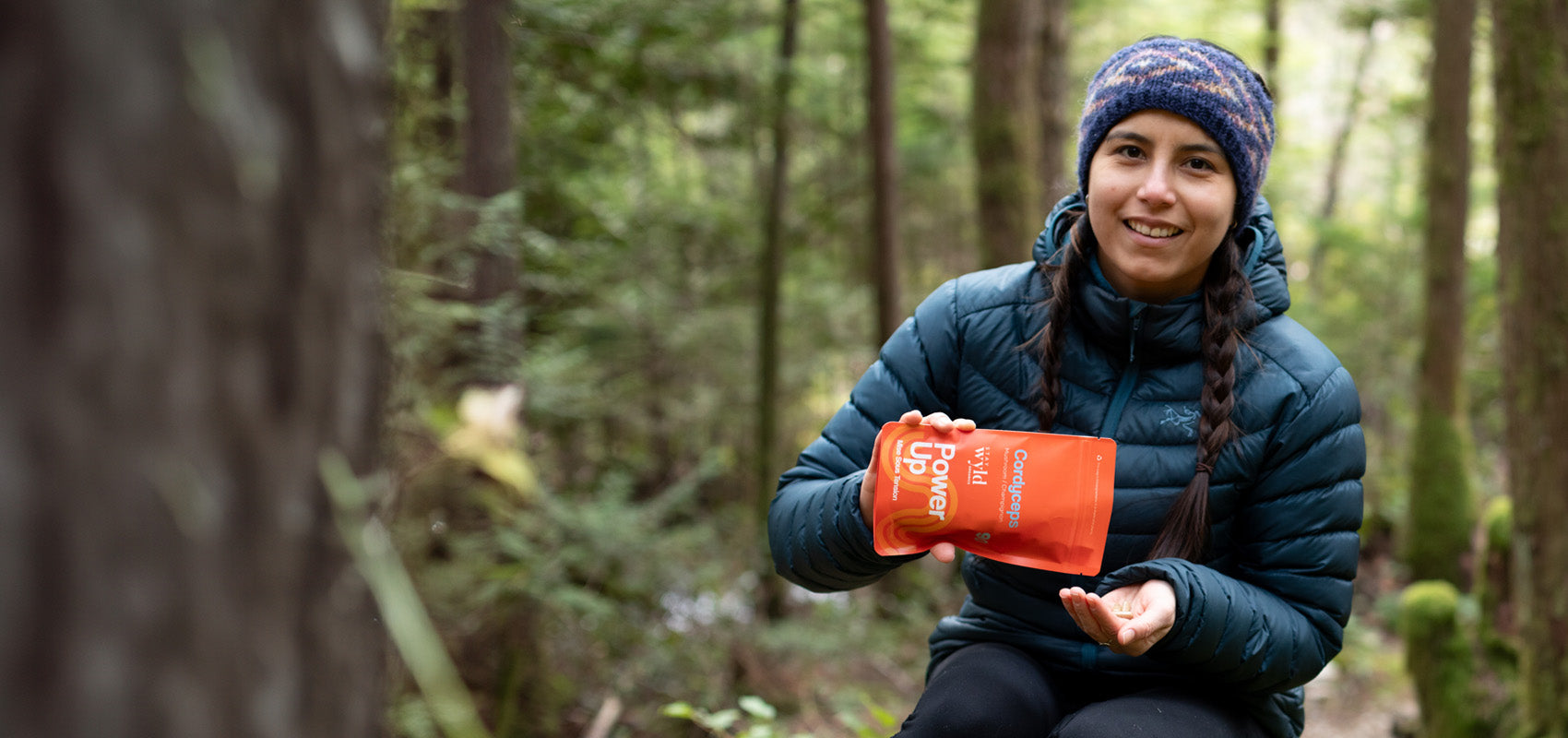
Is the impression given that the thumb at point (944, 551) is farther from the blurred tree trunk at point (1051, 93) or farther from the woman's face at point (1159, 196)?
the blurred tree trunk at point (1051, 93)

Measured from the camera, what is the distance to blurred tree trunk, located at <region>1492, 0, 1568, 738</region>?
4.17 metres

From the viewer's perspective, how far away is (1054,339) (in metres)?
2.15

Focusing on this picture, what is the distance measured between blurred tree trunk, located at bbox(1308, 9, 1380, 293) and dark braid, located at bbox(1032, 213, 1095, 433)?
12886mm

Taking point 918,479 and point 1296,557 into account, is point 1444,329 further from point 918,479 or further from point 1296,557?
point 918,479

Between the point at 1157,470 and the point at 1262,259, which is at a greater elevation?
the point at 1262,259

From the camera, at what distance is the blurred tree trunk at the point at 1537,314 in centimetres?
417

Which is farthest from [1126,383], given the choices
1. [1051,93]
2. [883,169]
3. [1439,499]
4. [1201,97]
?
[1439,499]

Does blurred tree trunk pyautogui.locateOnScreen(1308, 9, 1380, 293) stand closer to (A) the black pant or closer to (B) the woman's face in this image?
(B) the woman's face

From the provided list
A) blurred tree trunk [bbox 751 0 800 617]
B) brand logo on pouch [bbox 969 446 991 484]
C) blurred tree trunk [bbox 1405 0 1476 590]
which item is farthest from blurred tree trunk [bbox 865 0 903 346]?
brand logo on pouch [bbox 969 446 991 484]

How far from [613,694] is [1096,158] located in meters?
5.48

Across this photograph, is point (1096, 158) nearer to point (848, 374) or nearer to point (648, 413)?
point (648, 413)

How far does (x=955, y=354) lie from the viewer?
7.45ft

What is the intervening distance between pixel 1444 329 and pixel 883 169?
604 centimetres

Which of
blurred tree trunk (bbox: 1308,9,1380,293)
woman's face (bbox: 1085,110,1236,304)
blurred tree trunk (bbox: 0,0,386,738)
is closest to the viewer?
blurred tree trunk (bbox: 0,0,386,738)
